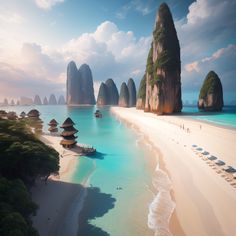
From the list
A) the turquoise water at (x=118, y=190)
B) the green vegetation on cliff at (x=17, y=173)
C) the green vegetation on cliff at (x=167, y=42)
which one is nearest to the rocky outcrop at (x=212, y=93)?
the green vegetation on cliff at (x=167, y=42)


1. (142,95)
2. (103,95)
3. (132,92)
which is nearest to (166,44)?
(142,95)

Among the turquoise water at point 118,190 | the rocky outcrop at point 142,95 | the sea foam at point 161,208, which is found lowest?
the turquoise water at point 118,190

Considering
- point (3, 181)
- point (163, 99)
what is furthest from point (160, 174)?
point (163, 99)

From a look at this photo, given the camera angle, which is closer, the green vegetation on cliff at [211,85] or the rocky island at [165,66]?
the rocky island at [165,66]

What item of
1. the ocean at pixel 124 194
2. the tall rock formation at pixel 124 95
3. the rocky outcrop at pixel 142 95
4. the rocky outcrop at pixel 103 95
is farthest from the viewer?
the rocky outcrop at pixel 103 95

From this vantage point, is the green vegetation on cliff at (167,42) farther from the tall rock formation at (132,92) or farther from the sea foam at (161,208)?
the tall rock formation at (132,92)

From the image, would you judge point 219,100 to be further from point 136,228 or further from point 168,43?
point 136,228
